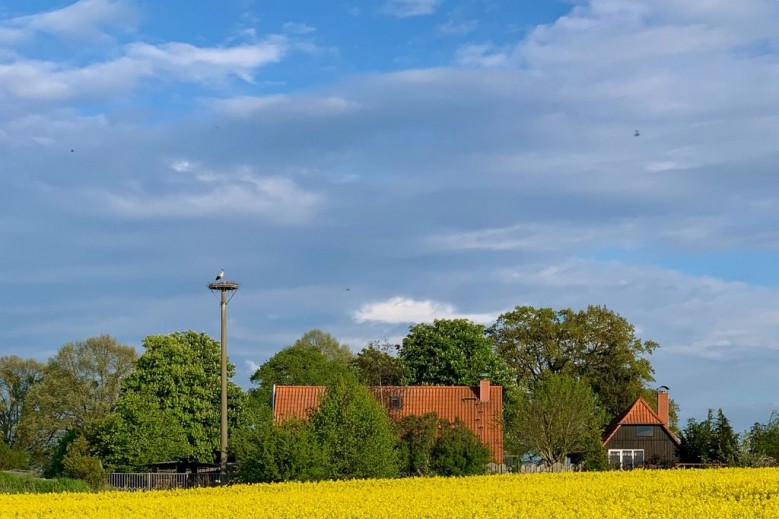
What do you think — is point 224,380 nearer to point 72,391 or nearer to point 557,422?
point 557,422

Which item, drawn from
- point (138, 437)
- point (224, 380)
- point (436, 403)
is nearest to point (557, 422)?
point (436, 403)

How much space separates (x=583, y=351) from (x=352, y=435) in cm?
→ 4260

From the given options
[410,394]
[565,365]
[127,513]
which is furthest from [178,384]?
[127,513]

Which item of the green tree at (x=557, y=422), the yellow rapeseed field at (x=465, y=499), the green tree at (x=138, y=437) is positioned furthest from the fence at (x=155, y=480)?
the yellow rapeseed field at (x=465, y=499)

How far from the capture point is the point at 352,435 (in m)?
39.2

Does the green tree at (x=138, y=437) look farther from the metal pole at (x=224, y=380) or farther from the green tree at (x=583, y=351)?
the green tree at (x=583, y=351)

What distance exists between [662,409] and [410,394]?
19618mm

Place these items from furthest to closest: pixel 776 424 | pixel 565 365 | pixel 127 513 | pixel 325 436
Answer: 1. pixel 565 365
2. pixel 776 424
3. pixel 325 436
4. pixel 127 513

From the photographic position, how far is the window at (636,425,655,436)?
2707 inches

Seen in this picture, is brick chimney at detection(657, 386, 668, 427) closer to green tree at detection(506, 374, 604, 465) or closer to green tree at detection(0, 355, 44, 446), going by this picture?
green tree at detection(506, 374, 604, 465)

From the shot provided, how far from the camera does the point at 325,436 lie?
129 feet

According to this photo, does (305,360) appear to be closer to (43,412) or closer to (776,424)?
(43,412)

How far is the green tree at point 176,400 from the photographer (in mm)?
58094

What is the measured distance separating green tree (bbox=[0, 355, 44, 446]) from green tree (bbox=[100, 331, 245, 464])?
73.4ft
